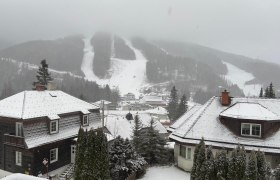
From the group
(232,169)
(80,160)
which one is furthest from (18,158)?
(232,169)

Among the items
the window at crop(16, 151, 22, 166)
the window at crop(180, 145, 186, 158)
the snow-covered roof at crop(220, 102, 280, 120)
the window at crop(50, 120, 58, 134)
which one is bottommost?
the window at crop(16, 151, 22, 166)

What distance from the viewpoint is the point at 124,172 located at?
2423 cm

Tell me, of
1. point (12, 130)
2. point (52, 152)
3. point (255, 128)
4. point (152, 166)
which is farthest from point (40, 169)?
point (255, 128)

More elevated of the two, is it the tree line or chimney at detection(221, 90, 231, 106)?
chimney at detection(221, 90, 231, 106)

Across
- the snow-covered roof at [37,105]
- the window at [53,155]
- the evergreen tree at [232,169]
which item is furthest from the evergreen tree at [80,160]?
the window at [53,155]

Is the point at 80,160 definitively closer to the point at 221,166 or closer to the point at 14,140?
the point at 221,166

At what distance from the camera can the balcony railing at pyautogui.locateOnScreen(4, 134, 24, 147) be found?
2564 cm

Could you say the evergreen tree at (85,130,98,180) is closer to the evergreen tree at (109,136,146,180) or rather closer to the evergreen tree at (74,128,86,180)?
the evergreen tree at (74,128,86,180)

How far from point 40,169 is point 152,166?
32.0 feet

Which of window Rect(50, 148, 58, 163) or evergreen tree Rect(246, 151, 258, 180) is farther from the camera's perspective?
window Rect(50, 148, 58, 163)

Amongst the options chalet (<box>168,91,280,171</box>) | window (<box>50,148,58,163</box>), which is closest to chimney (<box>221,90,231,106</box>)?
chalet (<box>168,91,280,171</box>)

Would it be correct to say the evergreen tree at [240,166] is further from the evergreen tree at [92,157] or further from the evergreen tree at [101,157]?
the evergreen tree at [92,157]

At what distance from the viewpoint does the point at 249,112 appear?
26.5 metres

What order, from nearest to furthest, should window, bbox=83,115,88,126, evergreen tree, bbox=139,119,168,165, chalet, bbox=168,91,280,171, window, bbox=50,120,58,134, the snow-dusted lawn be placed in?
chalet, bbox=168,91,280,171 → the snow-dusted lawn → window, bbox=50,120,58,134 → evergreen tree, bbox=139,119,168,165 → window, bbox=83,115,88,126
